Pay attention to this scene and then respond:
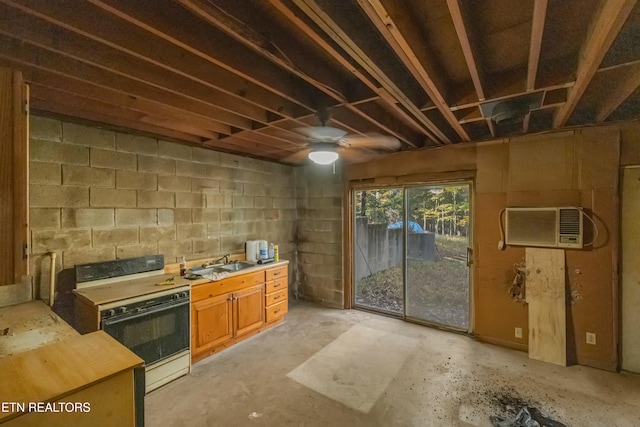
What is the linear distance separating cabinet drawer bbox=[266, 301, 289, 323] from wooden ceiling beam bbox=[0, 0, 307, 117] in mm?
2756

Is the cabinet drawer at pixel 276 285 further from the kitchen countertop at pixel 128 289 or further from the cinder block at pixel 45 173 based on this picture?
the cinder block at pixel 45 173

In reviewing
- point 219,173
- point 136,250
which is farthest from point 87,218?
point 219,173

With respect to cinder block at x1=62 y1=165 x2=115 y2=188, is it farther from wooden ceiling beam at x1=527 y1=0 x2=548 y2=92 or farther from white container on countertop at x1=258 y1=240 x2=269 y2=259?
wooden ceiling beam at x1=527 y1=0 x2=548 y2=92

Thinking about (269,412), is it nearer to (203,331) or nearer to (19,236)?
(203,331)

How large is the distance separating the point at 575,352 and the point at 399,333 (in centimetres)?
177

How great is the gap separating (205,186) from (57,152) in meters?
1.46

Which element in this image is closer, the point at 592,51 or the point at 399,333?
the point at 592,51

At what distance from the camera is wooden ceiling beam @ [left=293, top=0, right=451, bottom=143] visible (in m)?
1.14

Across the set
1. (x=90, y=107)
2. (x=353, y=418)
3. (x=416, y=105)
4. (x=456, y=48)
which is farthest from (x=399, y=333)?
(x=90, y=107)

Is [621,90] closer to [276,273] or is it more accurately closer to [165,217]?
[276,273]

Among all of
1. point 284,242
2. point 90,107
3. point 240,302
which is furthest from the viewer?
point 284,242

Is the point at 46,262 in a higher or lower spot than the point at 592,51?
lower

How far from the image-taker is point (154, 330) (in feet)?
8.10

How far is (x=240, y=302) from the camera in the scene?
3.34 metres
